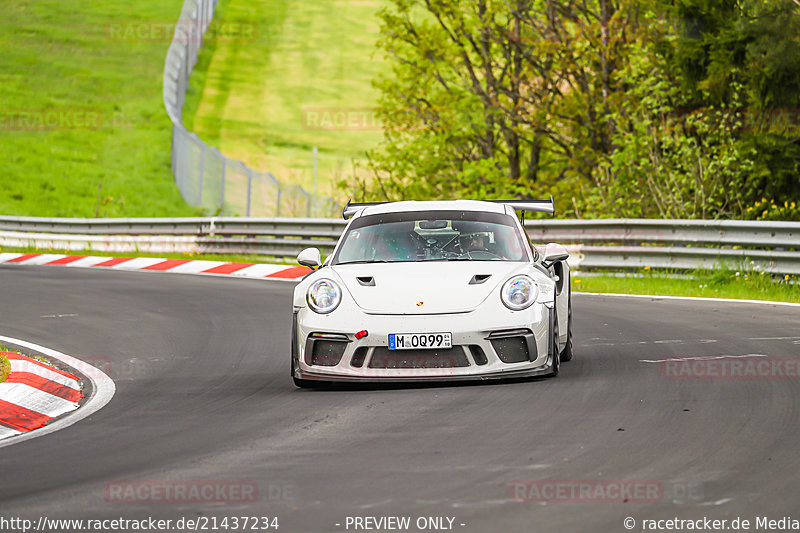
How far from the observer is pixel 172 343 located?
1245cm

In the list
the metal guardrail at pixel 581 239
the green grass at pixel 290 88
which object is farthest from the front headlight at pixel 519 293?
the green grass at pixel 290 88

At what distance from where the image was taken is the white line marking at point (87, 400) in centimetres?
789

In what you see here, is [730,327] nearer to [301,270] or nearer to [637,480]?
[637,480]

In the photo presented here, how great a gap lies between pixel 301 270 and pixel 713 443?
1476 centimetres

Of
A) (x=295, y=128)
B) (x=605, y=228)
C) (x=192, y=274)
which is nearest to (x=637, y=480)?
(x=605, y=228)

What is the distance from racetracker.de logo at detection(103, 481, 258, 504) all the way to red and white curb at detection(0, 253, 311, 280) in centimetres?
1447

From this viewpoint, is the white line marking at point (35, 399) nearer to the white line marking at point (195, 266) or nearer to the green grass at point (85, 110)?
the white line marking at point (195, 266)
